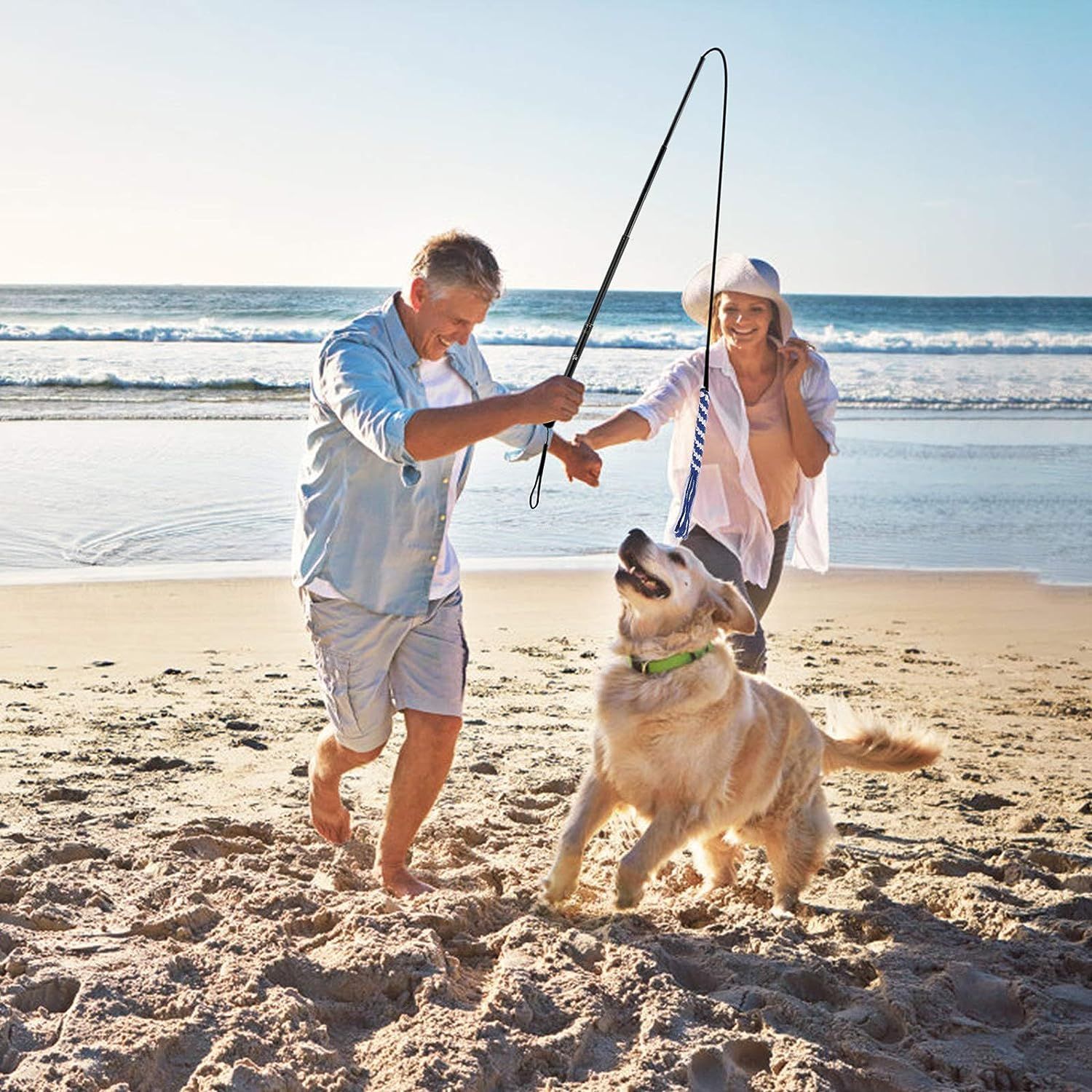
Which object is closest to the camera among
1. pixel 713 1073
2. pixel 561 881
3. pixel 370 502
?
pixel 713 1073

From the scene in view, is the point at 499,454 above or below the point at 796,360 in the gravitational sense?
below

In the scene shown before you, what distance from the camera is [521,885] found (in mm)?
4219

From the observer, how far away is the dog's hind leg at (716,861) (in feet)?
14.6

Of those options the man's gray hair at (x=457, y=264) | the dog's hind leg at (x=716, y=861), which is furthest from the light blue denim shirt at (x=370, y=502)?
the dog's hind leg at (x=716, y=861)

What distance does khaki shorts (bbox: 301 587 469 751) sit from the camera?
388 cm

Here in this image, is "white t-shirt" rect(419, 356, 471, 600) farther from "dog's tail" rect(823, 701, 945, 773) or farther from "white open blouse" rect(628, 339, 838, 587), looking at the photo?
"dog's tail" rect(823, 701, 945, 773)

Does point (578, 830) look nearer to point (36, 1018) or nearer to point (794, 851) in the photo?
point (794, 851)

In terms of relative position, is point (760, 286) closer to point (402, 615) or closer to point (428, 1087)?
point (402, 615)

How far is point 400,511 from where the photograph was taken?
12.4 ft

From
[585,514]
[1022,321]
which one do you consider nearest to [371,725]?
[585,514]

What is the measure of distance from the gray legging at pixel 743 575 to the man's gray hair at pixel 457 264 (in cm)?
146

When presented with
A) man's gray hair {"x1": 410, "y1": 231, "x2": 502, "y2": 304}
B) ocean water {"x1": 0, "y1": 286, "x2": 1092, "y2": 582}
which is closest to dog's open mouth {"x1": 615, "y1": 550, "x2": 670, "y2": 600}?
man's gray hair {"x1": 410, "y1": 231, "x2": 502, "y2": 304}

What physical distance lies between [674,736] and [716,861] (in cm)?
72

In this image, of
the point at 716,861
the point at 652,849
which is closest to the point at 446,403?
the point at 652,849
